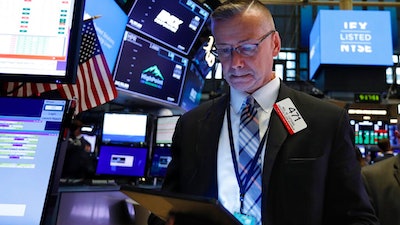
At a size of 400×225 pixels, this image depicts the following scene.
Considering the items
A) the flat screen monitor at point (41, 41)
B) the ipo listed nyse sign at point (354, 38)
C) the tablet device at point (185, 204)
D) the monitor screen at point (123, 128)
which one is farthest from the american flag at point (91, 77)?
the ipo listed nyse sign at point (354, 38)

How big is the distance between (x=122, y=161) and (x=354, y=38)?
7.83 metres

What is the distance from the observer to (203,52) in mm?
5332

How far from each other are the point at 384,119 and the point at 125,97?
6.25m

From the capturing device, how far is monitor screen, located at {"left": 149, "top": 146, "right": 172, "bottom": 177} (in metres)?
4.83

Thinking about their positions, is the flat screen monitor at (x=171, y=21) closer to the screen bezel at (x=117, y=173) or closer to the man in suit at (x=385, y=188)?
the screen bezel at (x=117, y=173)

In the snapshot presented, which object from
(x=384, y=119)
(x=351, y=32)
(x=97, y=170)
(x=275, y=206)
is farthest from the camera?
(x=351, y=32)

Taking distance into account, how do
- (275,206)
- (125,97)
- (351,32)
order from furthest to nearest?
1. (351,32)
2. (125,97)
3. (275,206)

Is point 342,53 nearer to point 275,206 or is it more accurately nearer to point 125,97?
point 125,97

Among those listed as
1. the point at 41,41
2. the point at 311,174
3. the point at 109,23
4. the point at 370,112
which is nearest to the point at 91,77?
the point at 41,41

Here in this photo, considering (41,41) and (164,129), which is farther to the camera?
(164,129)

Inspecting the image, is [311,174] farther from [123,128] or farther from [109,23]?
[123,128]

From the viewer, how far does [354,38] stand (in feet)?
33.9

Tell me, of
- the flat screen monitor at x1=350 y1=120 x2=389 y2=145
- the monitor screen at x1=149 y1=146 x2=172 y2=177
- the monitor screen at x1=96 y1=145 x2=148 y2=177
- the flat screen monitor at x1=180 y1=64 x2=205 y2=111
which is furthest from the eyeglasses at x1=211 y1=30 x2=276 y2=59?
the flat screen monitor at x1=350 y1=120 x2=389 y2=145

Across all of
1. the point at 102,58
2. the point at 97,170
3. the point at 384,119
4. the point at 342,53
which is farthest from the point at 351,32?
the point at 102,58
